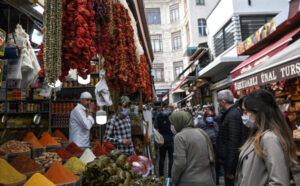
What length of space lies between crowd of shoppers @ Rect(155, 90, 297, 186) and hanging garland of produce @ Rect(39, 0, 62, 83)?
170cm

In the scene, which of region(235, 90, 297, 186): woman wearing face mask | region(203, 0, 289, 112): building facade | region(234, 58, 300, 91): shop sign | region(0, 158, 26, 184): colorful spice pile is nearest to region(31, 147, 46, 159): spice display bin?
region(0, 158, 26, 184): colorful spice pile

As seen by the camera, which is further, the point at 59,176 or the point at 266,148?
the point at 59,176

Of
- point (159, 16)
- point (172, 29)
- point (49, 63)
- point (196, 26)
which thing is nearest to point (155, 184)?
point (49, 63)

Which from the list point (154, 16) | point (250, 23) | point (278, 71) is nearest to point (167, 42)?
point (154, 16)

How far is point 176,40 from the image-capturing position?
101 feet

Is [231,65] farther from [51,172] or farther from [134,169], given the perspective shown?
[51,172]

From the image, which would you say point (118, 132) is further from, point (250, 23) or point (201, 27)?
point (201, 27)

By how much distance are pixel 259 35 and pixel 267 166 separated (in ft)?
28.3

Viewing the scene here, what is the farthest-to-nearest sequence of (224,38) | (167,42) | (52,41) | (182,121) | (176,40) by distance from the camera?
(167,42) < (176,40) < (224,38) < (182,121) < (52,41)

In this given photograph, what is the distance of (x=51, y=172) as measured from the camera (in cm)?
206

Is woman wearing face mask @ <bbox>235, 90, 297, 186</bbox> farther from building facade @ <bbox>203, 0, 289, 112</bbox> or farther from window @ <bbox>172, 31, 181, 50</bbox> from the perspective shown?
window @ <bbox>172, 31, 181, 50</bbox>

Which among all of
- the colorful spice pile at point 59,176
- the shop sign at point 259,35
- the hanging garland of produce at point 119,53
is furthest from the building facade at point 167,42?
the colorful spice pile at point 59,176

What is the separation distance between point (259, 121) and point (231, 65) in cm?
1158

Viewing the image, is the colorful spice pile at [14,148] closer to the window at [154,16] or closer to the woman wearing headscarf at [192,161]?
the woman wearing headscarf at [192,161]
